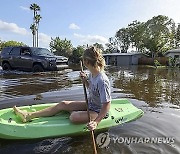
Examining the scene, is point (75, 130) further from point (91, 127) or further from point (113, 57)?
point (113, 57)

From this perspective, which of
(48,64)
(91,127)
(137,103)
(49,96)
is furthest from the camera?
(48,64)

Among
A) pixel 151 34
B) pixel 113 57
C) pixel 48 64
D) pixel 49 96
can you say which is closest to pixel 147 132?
pixel 49 96

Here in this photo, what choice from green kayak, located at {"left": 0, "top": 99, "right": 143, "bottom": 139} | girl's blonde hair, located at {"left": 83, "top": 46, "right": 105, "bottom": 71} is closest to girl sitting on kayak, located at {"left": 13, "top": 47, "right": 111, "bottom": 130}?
girl's blonde hair, located at {"left": 83, "top": 46, "right": 105, "bottom": 71}

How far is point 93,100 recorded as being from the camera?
4.75 meters

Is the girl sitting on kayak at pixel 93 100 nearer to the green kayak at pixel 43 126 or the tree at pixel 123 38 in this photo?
the green kayak at pixel 43 126

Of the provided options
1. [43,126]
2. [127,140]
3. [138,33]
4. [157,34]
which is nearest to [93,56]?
[43,126]

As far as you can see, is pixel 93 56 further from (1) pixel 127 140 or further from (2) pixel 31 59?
(2) pixel 31 59

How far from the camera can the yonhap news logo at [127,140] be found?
4.64 meters

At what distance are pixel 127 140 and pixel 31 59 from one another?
43.0 ft

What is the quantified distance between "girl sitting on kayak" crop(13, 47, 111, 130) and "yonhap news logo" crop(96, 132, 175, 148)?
429 millimetres

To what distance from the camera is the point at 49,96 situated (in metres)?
8.66

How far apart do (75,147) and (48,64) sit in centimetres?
1239

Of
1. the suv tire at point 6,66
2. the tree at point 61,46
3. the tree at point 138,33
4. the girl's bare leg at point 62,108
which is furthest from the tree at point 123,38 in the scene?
the girl's bare leg at point 62,108

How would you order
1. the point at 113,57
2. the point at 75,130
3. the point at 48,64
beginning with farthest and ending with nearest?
the point at 113,57
the point at 48,64
the point at 75,130
